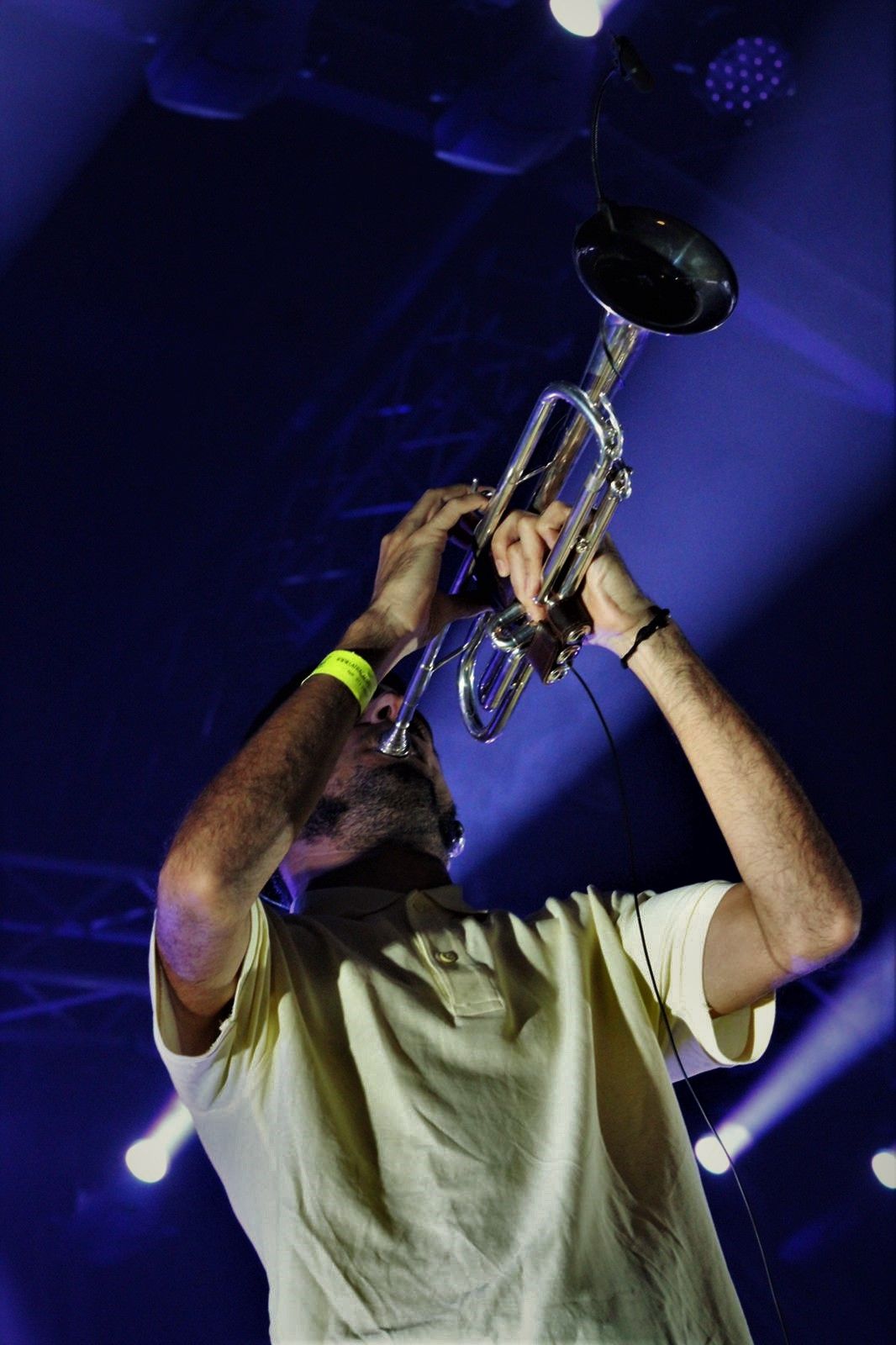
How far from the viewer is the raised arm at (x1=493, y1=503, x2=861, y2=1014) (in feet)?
7.29

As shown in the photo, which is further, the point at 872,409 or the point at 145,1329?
the point at 872,409

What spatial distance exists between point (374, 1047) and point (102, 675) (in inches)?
69.3

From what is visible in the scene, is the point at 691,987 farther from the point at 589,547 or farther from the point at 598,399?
the point at 598,399

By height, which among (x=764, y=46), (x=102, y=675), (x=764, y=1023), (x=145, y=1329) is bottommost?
(x=145, y=1329)

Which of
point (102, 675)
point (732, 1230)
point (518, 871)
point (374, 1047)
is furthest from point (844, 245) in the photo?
point (374, 1047)

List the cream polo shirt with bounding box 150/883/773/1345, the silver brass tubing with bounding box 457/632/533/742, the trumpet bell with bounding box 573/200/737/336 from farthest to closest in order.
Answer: the silver brass tubing with bounding box 457/632/533/742
the trumpet bell with bounding box 573/200/737/336
the cream polo shirt with bounding box 150/883/773/1345

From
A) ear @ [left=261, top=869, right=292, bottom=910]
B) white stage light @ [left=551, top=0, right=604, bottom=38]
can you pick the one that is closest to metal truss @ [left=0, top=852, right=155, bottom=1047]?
ear @ [left=261, top=869, right=292, bottom=910]

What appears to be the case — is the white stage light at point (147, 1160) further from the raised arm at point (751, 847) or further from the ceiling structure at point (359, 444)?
the raised arm at point (751, 847)

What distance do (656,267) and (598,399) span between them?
0.29m

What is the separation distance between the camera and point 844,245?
4.72m

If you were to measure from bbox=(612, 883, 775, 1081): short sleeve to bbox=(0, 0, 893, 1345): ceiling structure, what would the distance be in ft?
A: 4.34

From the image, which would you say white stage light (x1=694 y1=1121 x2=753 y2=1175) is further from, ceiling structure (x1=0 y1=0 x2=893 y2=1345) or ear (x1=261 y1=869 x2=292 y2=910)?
ear (x1=261 y1=869 x2=292 y2=910)

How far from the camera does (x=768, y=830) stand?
7.37ft

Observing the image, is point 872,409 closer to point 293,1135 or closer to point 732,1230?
point 732,1230
